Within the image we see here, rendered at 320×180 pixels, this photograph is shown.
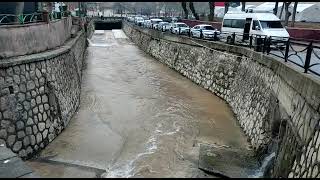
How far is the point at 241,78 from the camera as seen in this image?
52.8ft

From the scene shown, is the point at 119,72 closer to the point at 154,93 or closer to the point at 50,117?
the point at 154,93

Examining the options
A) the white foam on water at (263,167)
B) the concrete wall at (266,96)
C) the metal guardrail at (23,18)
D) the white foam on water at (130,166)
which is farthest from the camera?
the metal guardrail at (23,18)

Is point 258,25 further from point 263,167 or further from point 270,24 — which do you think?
point 263,167

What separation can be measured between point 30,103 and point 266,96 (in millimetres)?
7874

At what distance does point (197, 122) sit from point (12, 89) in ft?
23.7

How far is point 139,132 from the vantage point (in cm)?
1280

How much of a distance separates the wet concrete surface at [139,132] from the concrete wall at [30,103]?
19.4 inches

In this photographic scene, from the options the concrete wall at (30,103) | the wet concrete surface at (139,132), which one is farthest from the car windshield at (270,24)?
the concrete wall at (30,103)

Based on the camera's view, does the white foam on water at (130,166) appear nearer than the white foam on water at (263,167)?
No

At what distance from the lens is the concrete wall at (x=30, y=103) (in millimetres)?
9859

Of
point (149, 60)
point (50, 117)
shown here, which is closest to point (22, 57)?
point (50, 117)

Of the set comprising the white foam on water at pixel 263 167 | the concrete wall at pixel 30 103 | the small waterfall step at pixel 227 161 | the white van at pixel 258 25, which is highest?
the white van at pixel 258 25

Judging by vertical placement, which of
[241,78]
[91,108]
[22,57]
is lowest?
[91,108]

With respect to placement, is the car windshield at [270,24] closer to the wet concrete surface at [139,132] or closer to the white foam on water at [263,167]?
the wet concrete surface at [139,132]
